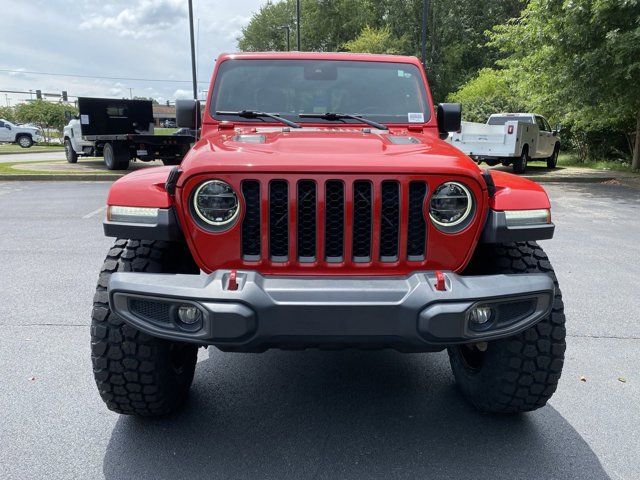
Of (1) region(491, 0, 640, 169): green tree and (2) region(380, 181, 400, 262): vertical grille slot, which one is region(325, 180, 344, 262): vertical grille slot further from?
(1) region(491, 0, 640, 169): green tree

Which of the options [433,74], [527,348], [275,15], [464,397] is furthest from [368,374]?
[275,15]

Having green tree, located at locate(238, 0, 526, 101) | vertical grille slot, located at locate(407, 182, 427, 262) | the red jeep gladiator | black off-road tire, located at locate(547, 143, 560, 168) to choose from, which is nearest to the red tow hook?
the red jeep gladiator

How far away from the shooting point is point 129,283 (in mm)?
2199

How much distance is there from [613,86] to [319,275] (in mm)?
12622

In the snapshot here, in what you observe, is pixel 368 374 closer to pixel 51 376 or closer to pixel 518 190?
pixel 518 190

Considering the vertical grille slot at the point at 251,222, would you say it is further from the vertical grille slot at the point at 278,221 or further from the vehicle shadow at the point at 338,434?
the vehicle shadow at the point at 338,434

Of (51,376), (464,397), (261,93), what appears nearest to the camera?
(464,397)

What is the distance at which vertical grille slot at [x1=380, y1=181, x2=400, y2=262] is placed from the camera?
7.55 feet

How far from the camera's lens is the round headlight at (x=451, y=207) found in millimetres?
2336

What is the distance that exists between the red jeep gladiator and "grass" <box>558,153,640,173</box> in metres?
16.2

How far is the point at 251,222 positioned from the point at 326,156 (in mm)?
416

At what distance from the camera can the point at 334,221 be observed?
2.33 meters

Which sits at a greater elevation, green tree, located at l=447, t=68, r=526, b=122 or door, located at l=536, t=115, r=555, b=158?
green tree, located at l=447, t=68, r=526, b=122

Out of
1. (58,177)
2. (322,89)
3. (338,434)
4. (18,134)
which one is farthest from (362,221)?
(18,134)
